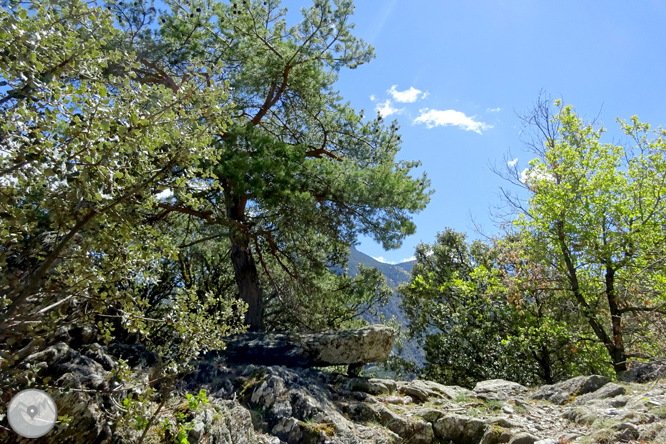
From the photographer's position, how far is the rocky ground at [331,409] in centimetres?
379

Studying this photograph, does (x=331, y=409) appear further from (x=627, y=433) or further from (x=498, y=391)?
(x=498, y=391)

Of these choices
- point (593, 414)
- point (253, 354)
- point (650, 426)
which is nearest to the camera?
point (650, 426)

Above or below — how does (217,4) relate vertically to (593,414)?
above

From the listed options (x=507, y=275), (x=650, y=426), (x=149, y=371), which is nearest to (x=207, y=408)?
(x=149, y=371)

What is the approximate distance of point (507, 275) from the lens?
39.4 feet

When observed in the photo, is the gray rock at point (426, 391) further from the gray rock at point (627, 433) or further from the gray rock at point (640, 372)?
the gray rock at point (640, 372)

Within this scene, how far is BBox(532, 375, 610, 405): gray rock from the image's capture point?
7352 mm

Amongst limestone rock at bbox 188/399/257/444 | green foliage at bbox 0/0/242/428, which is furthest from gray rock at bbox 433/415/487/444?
green foliage at bbox 0/0/242/428

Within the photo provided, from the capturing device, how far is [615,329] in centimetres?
979

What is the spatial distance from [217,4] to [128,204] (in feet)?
26.4

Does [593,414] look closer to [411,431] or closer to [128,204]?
[411,431]

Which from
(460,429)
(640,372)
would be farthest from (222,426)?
(640,372)

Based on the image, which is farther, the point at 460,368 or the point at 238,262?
the point at 460,368

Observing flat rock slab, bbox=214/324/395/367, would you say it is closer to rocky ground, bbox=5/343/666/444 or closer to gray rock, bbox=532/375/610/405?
rocky ground, bbox=5/343/666/444
